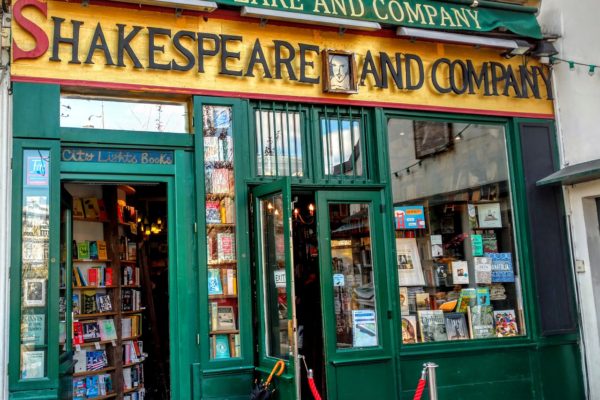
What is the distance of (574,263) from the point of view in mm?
8867

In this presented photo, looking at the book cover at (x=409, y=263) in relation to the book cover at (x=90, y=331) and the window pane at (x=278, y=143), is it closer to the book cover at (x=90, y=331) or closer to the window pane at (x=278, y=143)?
the window pane at (x=278, y=143)

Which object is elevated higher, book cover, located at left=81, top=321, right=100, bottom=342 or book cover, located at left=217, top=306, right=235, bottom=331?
book cover, located at left=217, top=306, right=235, bottom=331

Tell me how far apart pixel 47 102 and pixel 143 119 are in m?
1.02

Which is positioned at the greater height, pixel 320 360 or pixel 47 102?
pixel 47 102

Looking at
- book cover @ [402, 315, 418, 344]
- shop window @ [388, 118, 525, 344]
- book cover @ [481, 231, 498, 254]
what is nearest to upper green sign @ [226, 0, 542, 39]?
shop window @ [388, 118, 525, 344]

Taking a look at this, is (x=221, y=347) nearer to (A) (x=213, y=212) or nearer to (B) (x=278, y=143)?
(A) (x=213, y=212)

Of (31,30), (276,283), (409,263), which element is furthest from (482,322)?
(31,30)

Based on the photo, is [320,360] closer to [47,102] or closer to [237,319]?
[237,319]

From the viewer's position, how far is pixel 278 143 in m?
7.77

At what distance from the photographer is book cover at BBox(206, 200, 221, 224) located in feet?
23.7

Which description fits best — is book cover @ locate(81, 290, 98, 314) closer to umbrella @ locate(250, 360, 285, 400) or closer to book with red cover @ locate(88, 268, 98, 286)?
book with red cover @ locate(88, 268, 98, 286)

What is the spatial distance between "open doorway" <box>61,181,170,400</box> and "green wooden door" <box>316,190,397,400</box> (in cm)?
212

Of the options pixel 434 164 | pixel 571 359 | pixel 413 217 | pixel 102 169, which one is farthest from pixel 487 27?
pixel 102 169

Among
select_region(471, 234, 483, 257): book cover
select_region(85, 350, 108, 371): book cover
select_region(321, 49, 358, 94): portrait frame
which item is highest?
select_region(321, 49, 358, 94): portrait frame
